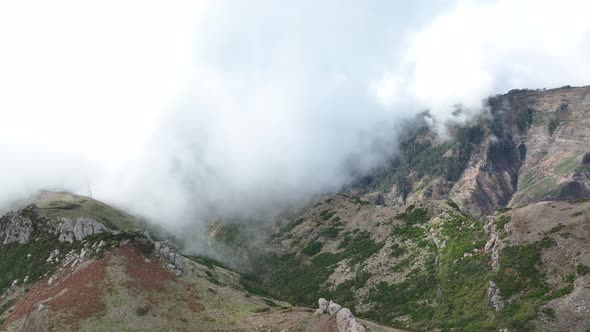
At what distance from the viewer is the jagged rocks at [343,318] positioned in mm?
90625

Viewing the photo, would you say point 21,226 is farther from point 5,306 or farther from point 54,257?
point 5,306

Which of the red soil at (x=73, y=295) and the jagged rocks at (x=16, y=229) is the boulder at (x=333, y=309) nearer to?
the red soil at (x=73, y=295)

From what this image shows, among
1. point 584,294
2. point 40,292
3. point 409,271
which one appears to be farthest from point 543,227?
point 40,292

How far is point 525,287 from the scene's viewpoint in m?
118

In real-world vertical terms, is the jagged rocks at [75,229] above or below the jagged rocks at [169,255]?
above

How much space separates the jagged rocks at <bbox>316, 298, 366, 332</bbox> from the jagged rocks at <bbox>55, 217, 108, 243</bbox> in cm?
9025

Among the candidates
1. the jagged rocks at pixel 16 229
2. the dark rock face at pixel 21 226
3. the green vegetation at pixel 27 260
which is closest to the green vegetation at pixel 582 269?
the green vegetation at pixel 27 260

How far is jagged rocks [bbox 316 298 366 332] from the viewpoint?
90.6m

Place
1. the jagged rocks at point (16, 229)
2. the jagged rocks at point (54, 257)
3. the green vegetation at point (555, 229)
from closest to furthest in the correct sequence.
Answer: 1. the green vegetation at point (555, 229)
2. the jagged rocks at point (54, 257)
3. the jagged rocks at point (16, 229)

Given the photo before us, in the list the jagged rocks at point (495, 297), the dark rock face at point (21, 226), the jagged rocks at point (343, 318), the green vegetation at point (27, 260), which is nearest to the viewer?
the jagged rocks at point (343, 318)

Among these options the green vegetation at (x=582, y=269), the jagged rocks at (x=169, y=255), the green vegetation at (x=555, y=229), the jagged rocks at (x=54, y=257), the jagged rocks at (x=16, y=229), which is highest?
the jagged rocks at (x=16, y=229)

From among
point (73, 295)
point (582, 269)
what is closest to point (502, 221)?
point (582, 269)

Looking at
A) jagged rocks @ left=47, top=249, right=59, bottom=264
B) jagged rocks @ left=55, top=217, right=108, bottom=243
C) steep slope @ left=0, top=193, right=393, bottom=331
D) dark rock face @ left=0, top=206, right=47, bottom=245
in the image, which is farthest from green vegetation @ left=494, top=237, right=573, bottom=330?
dark rock face @ left=0, top=206, right=47, bottom=245

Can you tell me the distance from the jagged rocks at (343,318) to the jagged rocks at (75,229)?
90.3 meters
